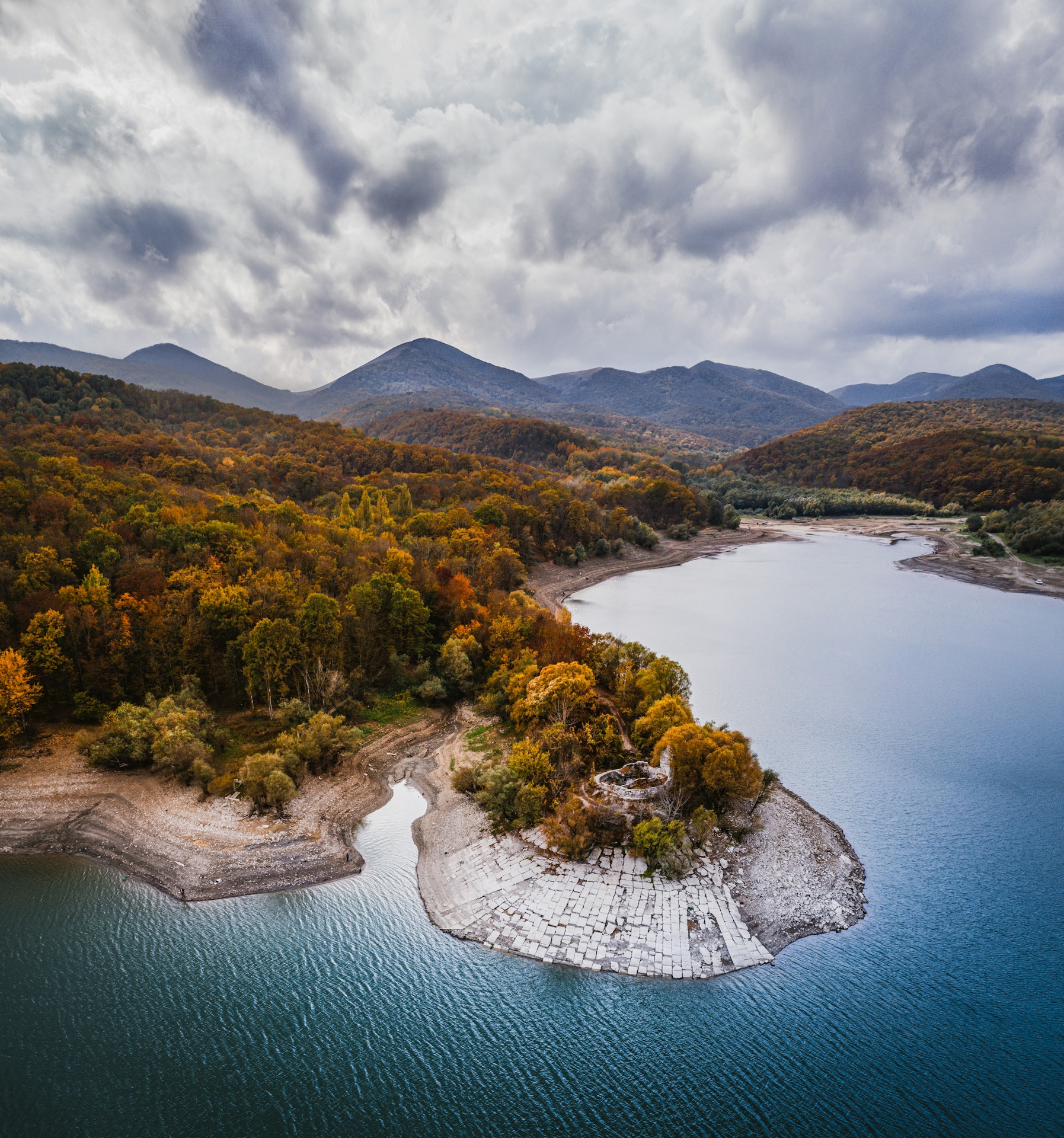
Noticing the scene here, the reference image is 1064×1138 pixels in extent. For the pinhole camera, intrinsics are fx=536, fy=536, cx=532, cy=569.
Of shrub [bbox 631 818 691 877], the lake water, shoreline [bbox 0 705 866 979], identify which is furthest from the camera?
shrub [bbox 631 818 691 877]

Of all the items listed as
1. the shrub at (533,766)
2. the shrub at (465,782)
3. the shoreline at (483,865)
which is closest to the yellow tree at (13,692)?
the shoreline at (483,865)

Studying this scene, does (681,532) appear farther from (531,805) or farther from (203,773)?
(203,773)

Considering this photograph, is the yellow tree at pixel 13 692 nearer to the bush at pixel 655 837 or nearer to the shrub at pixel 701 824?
the bush at pixel 655 837

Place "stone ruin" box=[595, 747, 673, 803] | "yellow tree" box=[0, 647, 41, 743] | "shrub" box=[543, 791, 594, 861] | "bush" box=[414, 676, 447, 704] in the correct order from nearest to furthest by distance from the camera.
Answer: "shrub" box=[543, 791, 594, 861] → "stone ruin" box=[595, 747, 673, 803] → "yellow tree" box=[0, 647, 41, 743] → "bush" box=[414, 676, 447, 704]

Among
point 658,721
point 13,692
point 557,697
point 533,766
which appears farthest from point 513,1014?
point 13,692

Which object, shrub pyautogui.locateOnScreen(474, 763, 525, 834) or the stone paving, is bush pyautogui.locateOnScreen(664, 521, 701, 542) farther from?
the stone paving

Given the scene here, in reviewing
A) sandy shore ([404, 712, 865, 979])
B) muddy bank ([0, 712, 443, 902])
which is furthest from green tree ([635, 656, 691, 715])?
muddy bank ([0, 712, 443, 902])

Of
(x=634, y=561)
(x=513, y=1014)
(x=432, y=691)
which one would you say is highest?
(x=634, y=561)
